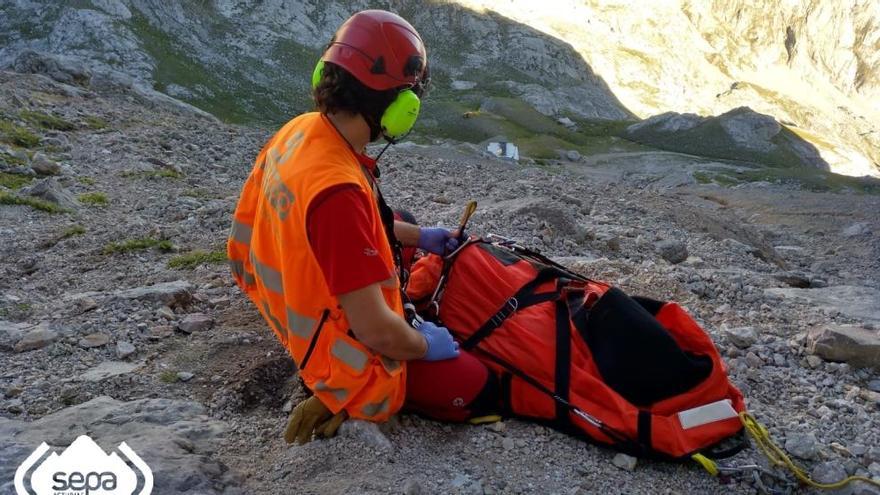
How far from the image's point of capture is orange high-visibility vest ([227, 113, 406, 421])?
11.7 ft

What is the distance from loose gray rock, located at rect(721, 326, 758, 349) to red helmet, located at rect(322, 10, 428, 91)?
13.7ft

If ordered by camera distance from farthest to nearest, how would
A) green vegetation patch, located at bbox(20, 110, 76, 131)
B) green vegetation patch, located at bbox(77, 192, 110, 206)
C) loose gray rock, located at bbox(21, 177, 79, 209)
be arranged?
green vegetation patch, located at bbox(20, 110, 76, 131)
green vegetation patch, located at bbox(77, 192, 110, 206)
loose gray rock, located at bbox(21, 177, 79, 209)

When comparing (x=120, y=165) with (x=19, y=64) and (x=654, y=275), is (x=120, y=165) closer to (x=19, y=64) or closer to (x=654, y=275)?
(x=654, y=275)

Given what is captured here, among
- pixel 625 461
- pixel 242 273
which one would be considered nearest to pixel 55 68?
pixel 242 273

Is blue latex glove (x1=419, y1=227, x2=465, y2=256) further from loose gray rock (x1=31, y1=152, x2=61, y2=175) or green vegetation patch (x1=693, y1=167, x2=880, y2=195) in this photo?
green vegetation patch (x1=693, y1=167, x2=880, y2=195)

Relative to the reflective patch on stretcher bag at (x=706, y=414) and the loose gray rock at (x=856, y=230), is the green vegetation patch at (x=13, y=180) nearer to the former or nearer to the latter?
the reflective patch on stretcher bag at (x=706, y=414)

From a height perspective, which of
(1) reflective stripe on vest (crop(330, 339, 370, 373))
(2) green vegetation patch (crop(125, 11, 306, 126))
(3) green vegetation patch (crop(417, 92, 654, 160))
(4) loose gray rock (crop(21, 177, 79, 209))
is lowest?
(2) green vegetation patch (crop(125, 11, 306, 126))

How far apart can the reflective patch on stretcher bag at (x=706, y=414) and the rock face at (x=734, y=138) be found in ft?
218

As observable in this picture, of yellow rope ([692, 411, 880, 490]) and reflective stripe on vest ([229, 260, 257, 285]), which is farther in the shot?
reflective stripe on vest ([229, 260, 257, 285])

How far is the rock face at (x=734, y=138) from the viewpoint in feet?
214

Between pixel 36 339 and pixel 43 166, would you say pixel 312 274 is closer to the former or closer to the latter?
pixel 36 339

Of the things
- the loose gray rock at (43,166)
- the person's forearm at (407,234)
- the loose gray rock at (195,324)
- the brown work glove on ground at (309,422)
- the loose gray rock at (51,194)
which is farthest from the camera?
the loose gray rock at (43,166)

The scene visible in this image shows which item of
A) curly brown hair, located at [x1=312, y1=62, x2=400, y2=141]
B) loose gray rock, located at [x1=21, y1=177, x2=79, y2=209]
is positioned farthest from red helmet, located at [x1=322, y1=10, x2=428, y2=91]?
loose gray rock, located at [x1=21, y1=177, x2=79, y2=209]

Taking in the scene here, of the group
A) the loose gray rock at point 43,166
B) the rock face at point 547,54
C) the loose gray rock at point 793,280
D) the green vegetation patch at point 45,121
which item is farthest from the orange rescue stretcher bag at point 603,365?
the rock face at point 547,54
